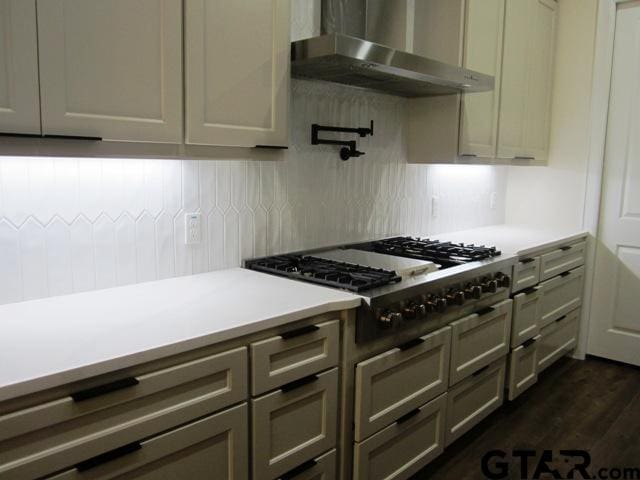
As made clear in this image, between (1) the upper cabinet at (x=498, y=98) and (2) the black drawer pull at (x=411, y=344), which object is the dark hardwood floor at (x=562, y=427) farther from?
(1) the upper cabinet at (x=498, y=98)

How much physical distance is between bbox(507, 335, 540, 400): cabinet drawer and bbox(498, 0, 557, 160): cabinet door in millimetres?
1173

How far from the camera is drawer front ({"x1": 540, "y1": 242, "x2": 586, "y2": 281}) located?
10.5 ft

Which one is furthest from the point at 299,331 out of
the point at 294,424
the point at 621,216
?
the point at 621,216

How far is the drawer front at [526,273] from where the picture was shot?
9.34 ft

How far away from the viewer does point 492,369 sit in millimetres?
2729

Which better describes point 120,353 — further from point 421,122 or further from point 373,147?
point 421,122

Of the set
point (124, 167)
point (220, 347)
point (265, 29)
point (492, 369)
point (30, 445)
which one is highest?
point (265, 29)

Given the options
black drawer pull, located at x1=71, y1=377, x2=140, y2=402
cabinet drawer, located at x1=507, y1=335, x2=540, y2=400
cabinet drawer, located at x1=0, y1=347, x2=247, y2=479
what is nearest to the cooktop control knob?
cabinet drawer, located at x1=0, y1=347, x2=247, y2=479

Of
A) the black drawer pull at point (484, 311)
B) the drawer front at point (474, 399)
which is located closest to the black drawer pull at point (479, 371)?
the drawer front at point (474, 399)

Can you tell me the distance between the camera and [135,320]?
153 cm

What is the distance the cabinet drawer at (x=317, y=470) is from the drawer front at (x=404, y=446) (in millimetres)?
103

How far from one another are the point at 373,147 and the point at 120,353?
1.93 m

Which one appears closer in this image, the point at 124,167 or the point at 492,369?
the point at 124,167

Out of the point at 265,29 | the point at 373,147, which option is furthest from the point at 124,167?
the point at 373,147
